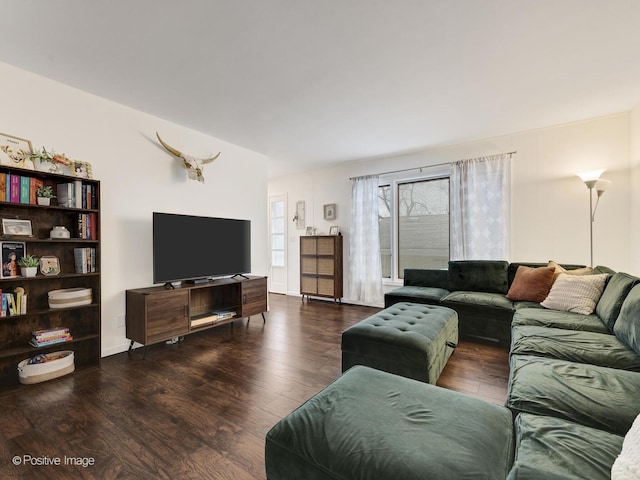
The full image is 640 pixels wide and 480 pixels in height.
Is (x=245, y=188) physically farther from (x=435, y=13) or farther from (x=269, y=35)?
(x=435, y=13)

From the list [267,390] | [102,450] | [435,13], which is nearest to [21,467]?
[102,450]

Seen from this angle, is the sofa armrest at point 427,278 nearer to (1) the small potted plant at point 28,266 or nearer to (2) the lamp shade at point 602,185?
(2) the lamp shade at point 602,185

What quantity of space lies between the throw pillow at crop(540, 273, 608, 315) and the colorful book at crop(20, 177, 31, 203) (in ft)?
15.5

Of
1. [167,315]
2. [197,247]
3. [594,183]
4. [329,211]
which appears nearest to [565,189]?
[594,183]

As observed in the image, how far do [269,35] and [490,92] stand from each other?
217 centimetres

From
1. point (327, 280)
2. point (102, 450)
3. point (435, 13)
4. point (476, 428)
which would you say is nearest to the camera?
point (476, 428)

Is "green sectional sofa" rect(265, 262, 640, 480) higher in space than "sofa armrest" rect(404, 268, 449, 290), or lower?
lower

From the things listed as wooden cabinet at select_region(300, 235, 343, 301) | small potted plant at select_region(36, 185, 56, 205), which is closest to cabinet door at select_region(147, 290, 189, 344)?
small potted plant at select_region(36, 185, 56, 205)

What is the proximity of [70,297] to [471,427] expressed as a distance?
307 centimetres

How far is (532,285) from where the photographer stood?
3.14 metres

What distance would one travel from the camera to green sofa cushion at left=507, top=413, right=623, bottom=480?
2.72ft

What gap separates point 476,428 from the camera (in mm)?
1089

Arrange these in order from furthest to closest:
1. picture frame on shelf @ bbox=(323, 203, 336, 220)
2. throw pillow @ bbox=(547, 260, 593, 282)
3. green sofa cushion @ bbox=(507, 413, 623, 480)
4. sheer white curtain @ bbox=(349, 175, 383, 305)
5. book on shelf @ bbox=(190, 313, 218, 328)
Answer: picture frame on shelf @ bbox=(323, 203, 336, 220) → sheer white curtain @ bbox=(349, 175, 383, 305) → book on shelf @ bbox=(190, 313, 218, 328) → throw pillow @ bbox=(547, 260, 593, 282) → green sofa cushion @ bbox=(507, 413, 623, 480)

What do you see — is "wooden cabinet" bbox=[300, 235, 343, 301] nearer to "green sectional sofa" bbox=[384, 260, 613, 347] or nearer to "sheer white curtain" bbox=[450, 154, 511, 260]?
"green sectional sofa" bbox=[384, 260, 613, 347]
